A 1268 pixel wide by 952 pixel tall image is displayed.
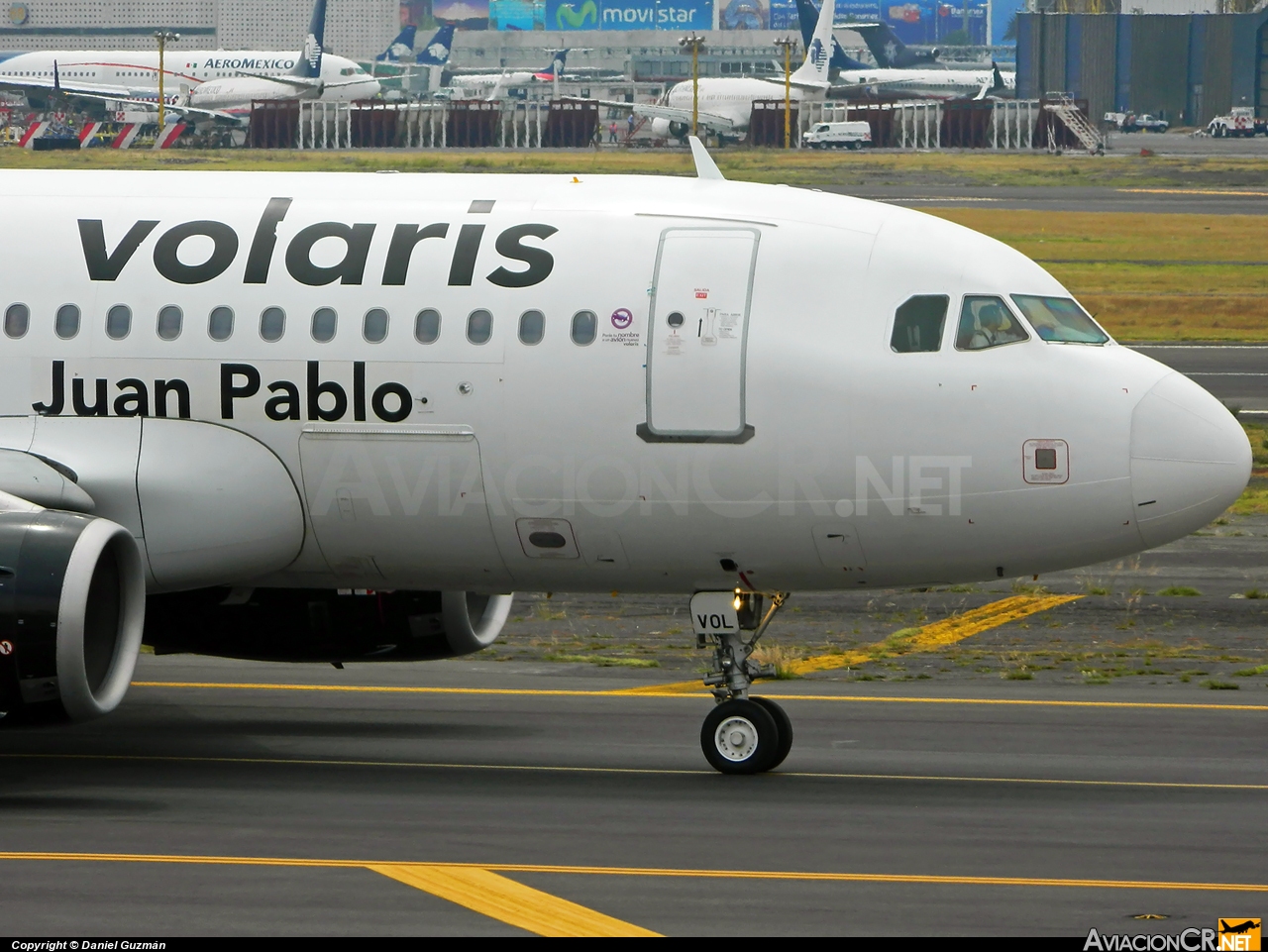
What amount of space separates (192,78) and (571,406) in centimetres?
14795

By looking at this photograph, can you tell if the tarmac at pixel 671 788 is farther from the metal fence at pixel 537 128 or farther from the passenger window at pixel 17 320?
the metal fence at pixel 537 128

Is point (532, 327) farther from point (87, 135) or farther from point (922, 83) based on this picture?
point (922, 83)

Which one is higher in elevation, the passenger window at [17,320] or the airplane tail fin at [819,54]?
the airplane tail fin at [819,54]

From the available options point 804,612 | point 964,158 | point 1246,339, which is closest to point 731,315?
point 804,612

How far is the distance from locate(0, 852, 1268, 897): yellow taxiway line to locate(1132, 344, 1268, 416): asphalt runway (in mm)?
28581

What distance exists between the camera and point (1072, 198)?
8819cm

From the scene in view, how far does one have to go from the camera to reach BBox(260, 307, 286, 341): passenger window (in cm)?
1570

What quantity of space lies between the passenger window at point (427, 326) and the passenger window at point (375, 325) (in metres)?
0.26

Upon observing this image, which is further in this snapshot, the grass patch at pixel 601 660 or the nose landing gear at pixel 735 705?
the grass patch at pixel 601 660

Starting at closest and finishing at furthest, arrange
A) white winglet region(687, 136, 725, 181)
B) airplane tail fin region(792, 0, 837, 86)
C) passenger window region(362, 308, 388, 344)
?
passenger window region(362, 308, 388, 344) < white winglet region(687, 136, 725, 181) < airplane tail fin region(792, 0, 837, 86)

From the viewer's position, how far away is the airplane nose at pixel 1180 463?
14.6 metres

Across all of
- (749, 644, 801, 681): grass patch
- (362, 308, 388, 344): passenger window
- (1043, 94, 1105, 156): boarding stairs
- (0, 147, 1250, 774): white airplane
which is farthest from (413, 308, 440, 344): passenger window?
(1043, 94, 1105, 156): boarding stairs

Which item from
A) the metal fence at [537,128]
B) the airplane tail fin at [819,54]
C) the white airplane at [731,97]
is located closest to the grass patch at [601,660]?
the white airplane at [731,97]

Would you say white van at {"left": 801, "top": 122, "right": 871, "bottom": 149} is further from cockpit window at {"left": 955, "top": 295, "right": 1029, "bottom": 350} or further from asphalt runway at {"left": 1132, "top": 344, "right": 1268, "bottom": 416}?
cockpit window at {"left": 955, "top": 295, "right": 1029, "bottom": 350}
